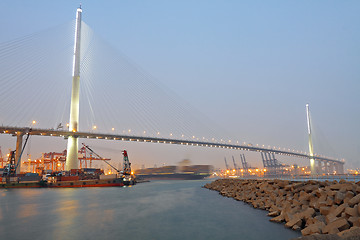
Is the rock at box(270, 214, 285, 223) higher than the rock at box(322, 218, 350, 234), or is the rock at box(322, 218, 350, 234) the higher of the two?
the rock at box(322, 218, 350, 234)

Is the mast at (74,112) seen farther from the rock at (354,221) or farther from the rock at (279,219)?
the rock at (354,221)

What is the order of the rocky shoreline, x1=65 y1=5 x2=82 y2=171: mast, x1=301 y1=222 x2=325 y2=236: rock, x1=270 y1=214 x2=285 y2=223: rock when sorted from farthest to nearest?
x1=65 y1=5 x2=82 y2=171: mast
x1=270 y1=214 x2=285 y2=223: rock
x1=301 y1=222 x2=325 y2=236: rock
the rocky shoreline

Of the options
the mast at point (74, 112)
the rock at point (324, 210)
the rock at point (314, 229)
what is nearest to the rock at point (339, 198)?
the rock at point (324, 210)

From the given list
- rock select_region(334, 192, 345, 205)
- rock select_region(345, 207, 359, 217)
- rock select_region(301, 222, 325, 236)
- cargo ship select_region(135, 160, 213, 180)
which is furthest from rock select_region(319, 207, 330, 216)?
cargo ship select_region(135, 160, 213, 180)

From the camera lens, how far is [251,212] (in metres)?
13.0

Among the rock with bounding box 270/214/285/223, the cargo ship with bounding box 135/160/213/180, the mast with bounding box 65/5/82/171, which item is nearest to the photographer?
the rock with bounding box 270/214/285/223

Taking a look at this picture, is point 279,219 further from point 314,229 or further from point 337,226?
point 337,226

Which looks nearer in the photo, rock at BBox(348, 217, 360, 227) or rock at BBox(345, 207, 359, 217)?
rock at BBox(348, 217, 360, 227)

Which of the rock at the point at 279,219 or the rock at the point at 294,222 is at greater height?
the rock at the point at 294,222

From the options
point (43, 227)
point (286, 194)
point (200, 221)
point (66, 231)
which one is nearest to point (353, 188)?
point (286, 194)

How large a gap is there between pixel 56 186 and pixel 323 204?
50.0 m

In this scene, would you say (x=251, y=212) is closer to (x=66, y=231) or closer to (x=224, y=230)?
(x=224, y=230)

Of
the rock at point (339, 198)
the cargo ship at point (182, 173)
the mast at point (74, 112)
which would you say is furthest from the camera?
the cargo ship at point (182, 173)

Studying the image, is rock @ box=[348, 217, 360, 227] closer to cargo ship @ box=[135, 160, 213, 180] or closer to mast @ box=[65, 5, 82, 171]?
mast @ box=[65, 5, 82, 171]
